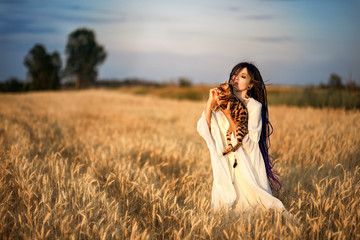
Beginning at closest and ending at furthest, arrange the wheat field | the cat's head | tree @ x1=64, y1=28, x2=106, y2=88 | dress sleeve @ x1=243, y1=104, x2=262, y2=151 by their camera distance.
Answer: the wheat field < the cat's head < dress sleeve @ x1=243, y1=104, x2=262, y2=151 < tree @ x1=64, y1=28, x2=106, y2=88

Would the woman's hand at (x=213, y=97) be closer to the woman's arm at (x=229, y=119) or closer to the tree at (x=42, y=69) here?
the woman's arm at (x=229, y=119)

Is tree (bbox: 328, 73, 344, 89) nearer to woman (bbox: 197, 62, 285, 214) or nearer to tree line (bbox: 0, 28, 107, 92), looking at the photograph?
woman (bbox: 197, 62, 285, 214)

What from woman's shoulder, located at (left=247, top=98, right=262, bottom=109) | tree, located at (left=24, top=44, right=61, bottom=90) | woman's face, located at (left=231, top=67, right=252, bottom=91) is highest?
tree, located at (left=24, top=44, right=61, bottom=90)

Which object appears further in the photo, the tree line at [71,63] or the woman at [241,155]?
the tree line at [71,63]

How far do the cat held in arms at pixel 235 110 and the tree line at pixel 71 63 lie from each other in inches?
1569

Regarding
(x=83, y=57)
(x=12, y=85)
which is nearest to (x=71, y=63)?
(x=83, y=57)

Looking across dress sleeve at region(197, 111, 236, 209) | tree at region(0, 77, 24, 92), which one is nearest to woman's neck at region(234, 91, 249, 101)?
dress sleeve at region(197, 111, 236, 209)

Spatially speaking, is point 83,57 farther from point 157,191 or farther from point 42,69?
point 157,191

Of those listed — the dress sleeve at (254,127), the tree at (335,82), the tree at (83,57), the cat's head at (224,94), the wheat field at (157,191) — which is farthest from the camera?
the tree at (83,57)

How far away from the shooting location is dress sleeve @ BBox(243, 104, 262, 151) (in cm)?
212

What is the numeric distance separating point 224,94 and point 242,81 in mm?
260

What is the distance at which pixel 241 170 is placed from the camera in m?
2.15

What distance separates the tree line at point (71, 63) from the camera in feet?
128

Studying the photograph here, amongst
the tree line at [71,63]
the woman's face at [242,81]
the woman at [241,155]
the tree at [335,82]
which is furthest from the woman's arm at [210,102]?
the tree line at [71,63]
